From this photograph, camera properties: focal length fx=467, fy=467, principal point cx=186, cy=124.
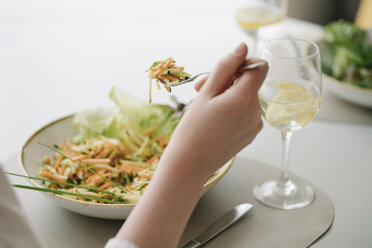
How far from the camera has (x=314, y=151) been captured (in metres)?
1.32

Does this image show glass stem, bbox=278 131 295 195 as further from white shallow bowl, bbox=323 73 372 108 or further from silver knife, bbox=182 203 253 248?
white shallow bowl, bbox=323 73 372 108

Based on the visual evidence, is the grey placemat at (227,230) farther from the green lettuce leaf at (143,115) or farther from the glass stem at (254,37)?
the glass stem at (254,37)

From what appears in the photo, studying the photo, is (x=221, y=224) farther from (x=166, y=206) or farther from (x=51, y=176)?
(x=51, y=176)

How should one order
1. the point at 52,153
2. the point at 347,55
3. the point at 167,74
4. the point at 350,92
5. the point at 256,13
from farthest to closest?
the point at 256,13 < the point at 347,55 < the point at 350,92 < the point at 52,153 < the point at 167,74

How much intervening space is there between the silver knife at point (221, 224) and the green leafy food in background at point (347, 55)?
2.46 ft

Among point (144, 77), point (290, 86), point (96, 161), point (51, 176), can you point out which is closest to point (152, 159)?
point (96, 161)

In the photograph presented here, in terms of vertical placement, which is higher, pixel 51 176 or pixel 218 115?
pixel 218 115

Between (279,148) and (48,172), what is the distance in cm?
64

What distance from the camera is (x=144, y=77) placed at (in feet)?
5.53

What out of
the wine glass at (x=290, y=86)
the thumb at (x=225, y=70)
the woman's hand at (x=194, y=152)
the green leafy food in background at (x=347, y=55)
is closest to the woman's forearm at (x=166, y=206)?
the woman's hand at (x=194, y=152)

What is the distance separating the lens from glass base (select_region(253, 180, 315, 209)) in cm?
108

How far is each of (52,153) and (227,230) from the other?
0.53m

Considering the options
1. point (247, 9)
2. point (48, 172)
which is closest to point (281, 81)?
point (48, 172)

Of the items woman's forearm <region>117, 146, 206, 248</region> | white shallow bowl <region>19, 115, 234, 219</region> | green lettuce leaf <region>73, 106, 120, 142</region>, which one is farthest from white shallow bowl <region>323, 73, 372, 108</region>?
woman's forearm <region>117, 146, 206, 248</region>
